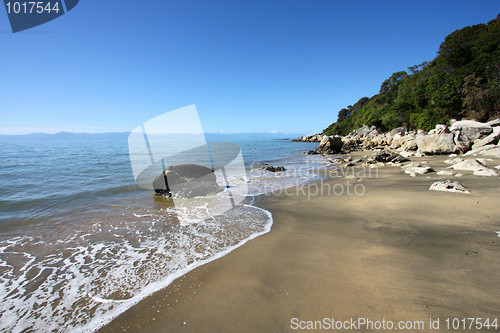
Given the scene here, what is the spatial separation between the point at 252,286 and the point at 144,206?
19.7ft

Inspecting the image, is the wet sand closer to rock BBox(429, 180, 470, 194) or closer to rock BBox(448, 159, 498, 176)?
rock BBox(429, 180, 470, 194)

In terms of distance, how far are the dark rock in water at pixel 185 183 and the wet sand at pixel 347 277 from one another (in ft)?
15.4

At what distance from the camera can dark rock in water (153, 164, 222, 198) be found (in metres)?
9.03

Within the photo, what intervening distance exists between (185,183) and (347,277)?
773 cm

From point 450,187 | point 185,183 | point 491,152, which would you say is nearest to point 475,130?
point 491,152

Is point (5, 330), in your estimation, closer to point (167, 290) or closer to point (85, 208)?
point (167, 290)

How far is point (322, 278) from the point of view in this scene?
10.3 ft

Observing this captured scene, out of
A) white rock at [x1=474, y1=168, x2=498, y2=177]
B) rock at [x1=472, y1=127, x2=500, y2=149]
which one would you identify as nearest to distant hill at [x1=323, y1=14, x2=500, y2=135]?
rock at [x1=472, y1=127, x2=500, y2=149]

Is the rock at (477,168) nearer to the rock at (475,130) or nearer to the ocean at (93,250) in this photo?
the ocean at (93,250)

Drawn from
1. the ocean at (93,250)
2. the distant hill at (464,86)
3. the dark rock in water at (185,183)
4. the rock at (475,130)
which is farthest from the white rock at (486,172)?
the distant hill at (464,86)

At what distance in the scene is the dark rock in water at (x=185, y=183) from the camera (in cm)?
903

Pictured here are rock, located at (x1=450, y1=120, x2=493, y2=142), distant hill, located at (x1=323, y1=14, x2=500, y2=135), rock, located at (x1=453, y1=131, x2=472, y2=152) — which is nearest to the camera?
rock, located at (x1=453, y1=131, x2=472, y2=152)

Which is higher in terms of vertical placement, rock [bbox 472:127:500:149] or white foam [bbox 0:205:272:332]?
white foam [bbox 0:205:272:332]

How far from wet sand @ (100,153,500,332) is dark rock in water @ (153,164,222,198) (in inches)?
185
